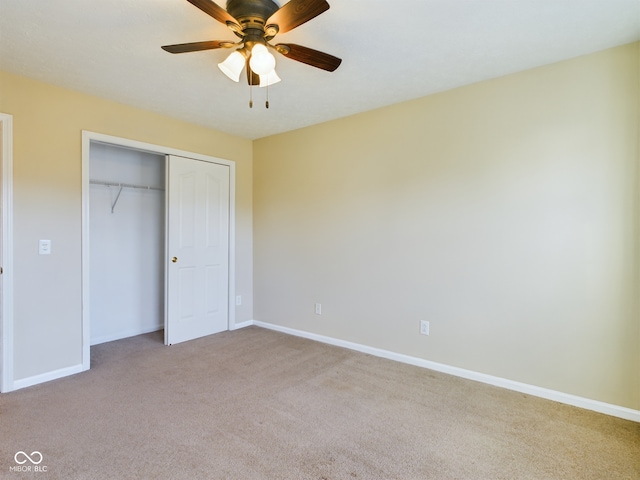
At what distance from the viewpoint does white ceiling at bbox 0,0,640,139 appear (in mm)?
1898

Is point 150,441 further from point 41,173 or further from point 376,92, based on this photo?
point 376,92

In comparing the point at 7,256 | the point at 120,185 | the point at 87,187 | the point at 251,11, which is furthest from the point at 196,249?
the point at 251,11

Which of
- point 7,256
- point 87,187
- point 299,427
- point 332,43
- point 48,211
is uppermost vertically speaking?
point 332,43

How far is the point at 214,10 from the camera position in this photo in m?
1.58

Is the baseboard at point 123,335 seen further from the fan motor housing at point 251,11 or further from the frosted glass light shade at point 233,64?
the fan motor housing at point 251,11

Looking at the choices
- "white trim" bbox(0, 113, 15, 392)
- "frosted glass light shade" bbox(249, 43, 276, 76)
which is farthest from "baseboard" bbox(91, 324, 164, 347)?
"frosted glass light shade" bbox(249, 43, 276, 76)

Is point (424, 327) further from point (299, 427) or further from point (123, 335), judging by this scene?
point (123, 335)

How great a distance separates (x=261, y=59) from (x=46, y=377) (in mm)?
2958

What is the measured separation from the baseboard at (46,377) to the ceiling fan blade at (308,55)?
3.02m

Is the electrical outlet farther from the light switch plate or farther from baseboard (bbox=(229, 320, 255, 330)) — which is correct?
the light switch plate

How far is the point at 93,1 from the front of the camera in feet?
6.00

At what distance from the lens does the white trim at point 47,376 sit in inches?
106

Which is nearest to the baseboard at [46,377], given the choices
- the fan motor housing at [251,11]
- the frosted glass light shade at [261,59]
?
the frosted glass light shade at [261,59]

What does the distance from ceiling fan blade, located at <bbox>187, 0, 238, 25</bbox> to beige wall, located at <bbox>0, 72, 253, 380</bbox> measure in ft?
6.74
